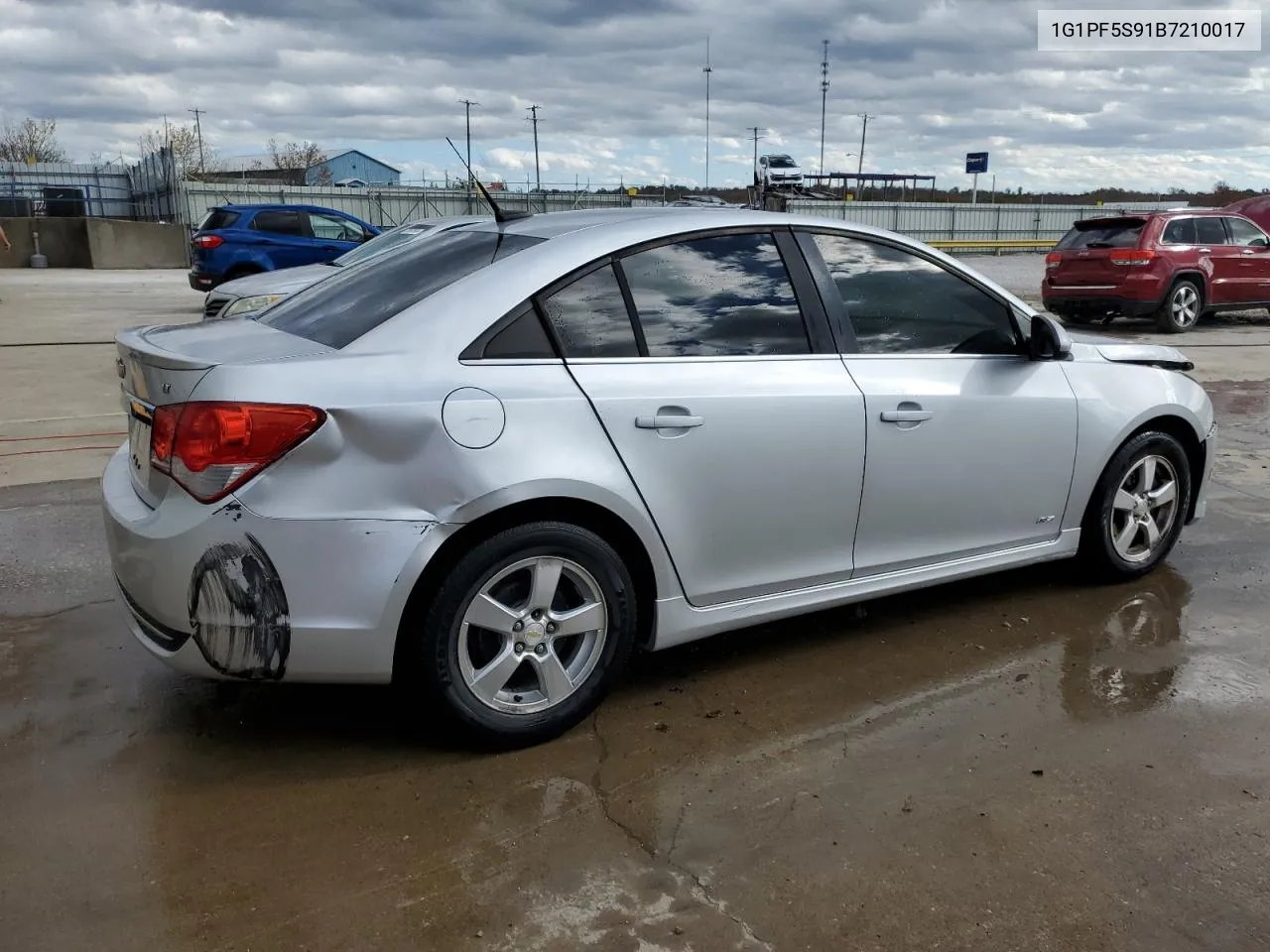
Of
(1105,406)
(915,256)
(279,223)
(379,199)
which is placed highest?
(379,199)

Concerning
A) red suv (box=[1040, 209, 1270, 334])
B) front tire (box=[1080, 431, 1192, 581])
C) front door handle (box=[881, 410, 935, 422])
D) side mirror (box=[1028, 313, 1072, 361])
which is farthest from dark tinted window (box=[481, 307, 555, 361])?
red suv (box=[1040, 209, 1270, 334])

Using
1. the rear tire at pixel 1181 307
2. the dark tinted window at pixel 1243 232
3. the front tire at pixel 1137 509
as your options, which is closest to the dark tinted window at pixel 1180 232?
the rear tire at pixel 1181 307

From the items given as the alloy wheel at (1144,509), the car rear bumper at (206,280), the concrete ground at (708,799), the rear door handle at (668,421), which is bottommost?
the concrete ground at (708,799)

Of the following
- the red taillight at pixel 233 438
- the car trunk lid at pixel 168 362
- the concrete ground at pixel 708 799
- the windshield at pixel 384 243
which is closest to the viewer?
the concrete ground at pixel 708 799

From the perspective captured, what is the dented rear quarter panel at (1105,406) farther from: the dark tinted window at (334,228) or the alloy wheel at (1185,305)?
the dark tinted window at (334,228)

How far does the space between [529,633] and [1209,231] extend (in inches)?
595

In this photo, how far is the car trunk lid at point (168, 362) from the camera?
116 inches

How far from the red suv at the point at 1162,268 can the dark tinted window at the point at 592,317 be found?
1307 centimetres

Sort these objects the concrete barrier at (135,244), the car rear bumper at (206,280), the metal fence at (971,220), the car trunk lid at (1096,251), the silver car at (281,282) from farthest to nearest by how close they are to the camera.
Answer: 1. the metal fence at (971,220)
2. the concrete barrier at (135,244)
3. the car rear bumper at (206,280)
4. the car trunk lid at (1096,251)
5. the silver car at (281,282)

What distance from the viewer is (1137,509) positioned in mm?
4602

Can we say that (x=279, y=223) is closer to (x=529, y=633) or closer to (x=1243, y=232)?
(x=1243, y=232)

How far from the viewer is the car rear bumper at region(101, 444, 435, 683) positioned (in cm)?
283

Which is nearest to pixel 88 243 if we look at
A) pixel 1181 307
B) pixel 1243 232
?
pixel 1181 307

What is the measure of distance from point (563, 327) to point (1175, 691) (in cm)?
245
